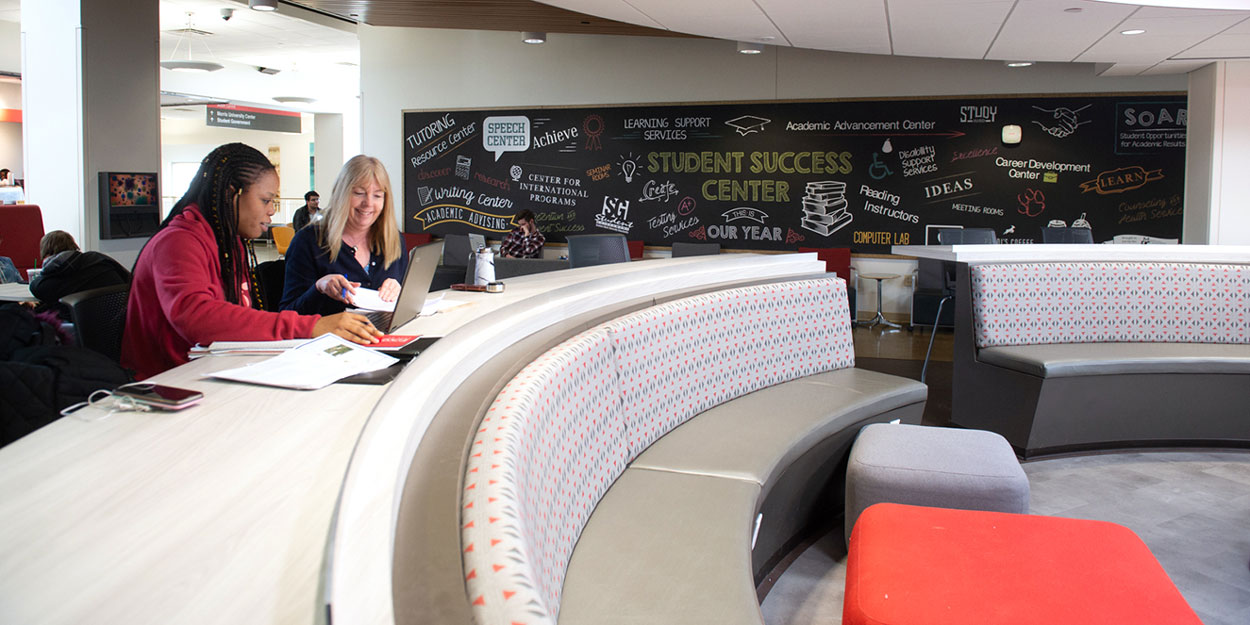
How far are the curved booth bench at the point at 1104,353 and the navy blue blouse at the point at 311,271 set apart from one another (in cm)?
308

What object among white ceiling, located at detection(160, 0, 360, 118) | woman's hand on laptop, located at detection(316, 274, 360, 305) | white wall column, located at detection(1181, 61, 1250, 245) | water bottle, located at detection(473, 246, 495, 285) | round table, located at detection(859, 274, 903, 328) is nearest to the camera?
woman's hand on laptop, located at detection(316, 274, 360, 305)

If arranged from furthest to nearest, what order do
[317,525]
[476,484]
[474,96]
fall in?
[474,96]
[476,484]
[317,525]

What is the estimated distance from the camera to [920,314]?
862cm

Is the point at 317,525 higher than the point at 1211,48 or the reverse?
the reverse

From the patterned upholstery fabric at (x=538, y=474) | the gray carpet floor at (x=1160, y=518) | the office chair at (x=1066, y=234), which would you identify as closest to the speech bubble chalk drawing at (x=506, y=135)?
the office chair at (x=1066, y=234)

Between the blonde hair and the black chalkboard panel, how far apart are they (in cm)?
665

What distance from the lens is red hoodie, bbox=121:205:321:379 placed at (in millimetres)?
2146

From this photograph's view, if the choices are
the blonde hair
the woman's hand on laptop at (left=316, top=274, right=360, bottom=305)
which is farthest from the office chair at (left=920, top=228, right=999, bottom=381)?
the woman's hand on laptop at (left=316, top=274, right=360, bottom=305)

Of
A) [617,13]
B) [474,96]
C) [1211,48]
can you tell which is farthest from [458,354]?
[474,96]

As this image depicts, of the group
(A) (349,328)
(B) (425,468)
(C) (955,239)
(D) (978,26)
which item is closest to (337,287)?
(A) (349,328)

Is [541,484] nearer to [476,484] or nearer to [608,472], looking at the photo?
[476,484]

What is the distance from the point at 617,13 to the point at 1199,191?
4.59 m

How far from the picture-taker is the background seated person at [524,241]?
30.0ft

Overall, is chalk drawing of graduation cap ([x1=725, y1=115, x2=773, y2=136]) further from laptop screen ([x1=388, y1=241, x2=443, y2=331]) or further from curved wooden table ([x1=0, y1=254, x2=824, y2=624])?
curved wooden table ([x1=0, y1=254, x2=824, y2=624])
